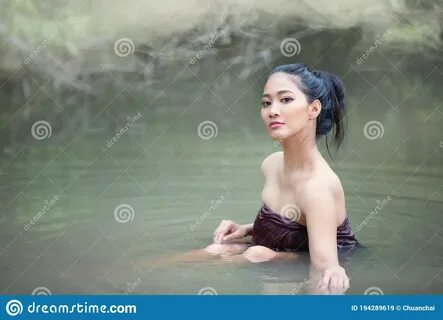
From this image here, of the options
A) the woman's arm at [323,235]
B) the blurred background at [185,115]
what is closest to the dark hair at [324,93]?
the blurred background at [185,115]

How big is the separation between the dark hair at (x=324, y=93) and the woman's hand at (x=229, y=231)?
1.42 feet

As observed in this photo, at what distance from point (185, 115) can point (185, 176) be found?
226 millimetres

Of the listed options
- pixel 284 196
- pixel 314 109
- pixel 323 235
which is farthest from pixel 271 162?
pixel 323 235

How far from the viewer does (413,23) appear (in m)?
3.09

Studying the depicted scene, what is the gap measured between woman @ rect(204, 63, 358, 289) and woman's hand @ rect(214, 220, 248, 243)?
0.10 metres

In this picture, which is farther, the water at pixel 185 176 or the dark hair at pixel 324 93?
the water at pixel 185 176

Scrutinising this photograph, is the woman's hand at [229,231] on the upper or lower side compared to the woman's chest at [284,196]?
lower

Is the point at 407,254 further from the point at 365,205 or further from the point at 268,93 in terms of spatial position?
the point at 268,93

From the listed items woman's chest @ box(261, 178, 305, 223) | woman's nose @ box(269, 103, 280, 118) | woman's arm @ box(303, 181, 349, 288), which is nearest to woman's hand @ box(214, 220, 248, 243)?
woman's chest @ box(261, 178, 305, 223)

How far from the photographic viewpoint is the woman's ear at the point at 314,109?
9.32ft

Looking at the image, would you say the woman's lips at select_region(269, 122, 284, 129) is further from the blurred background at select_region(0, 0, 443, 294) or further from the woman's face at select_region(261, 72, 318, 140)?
the blurred background at select_region(0, 0, 443, 294)

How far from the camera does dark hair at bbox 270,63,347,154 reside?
9.34 ft

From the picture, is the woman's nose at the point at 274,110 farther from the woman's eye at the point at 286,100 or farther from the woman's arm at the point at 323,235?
the woman's arm at the point at 323,235

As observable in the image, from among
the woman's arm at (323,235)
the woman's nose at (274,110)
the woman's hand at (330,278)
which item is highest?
the woman's nose at (274,110)
